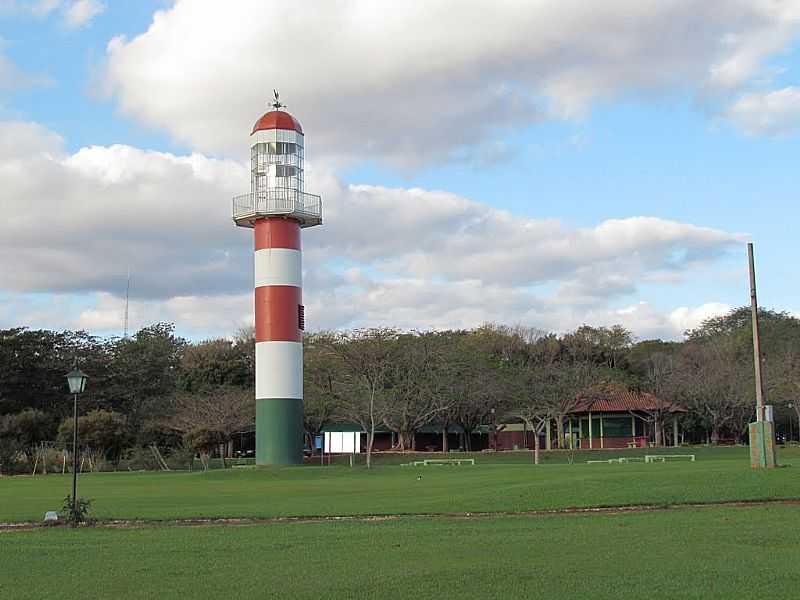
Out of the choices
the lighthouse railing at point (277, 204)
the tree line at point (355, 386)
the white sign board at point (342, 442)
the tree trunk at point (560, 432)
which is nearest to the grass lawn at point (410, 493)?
the white sign board at point (342, 442)

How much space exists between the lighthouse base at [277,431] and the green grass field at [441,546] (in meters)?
14.8

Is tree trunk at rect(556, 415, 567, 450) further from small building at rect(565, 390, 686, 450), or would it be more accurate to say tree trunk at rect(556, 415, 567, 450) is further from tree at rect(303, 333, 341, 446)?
tree at rect(303, 333, 341, 446)

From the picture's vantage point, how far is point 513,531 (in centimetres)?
1667

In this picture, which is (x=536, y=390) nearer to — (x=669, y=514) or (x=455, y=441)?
(x=455, y=441)

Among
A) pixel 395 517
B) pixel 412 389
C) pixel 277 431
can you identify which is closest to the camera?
pixel 395 517

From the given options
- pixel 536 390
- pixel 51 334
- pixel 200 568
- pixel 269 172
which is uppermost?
pixel 269 172

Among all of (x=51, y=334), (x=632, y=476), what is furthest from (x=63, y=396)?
(x=632, y=476)

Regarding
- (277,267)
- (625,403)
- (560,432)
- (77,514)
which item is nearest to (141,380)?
(277,267)

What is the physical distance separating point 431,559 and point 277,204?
32.7 meters

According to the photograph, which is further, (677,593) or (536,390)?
(536,390)

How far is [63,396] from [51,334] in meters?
4.28

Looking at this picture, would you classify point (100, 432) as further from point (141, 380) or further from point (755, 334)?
point (755, 334)

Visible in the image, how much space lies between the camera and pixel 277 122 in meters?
44.6

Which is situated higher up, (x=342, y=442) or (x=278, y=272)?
(x=278, y=272)
